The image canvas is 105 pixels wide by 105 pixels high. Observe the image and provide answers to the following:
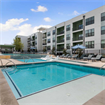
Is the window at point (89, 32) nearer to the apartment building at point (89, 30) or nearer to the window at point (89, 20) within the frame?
the apartment building at point (89, 30)

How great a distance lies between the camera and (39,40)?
37.6 m

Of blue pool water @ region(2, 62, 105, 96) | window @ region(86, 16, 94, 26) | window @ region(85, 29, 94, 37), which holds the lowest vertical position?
blue pool water @ region(2, 62, 105, 96)

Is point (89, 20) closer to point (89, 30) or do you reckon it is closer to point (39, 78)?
point (89, 30)

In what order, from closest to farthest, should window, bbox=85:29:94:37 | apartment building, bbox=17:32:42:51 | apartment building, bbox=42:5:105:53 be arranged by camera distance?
apartment building, bbox=42:5:105:53, window, bbox=85:29:94:37, apartment building, bbox=17:32:42:51

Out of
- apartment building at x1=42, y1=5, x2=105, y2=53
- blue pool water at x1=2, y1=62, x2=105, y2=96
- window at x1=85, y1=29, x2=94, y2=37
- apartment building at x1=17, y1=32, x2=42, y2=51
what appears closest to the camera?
blue pool water at x1=2, y1=62, x2=105, y2=96

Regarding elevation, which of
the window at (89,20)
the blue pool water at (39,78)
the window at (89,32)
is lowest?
the blue pool water at (39,78)

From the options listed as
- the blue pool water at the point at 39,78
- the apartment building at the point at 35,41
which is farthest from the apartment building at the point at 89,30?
the apartment building at the point at 35,41

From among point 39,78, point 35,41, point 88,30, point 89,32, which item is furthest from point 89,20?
point 35,41

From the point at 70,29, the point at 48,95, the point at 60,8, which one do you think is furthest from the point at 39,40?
the point at 48,95

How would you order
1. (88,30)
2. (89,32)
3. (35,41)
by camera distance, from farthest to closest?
1. (35,41)
2. (88,30)
3. (89,32)

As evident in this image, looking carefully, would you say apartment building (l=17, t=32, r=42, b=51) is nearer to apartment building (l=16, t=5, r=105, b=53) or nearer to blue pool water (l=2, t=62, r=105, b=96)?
apartment building (l=16, t=5, r=105, b=53)

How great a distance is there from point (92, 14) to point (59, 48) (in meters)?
13.0

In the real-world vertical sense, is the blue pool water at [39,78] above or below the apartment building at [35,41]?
below

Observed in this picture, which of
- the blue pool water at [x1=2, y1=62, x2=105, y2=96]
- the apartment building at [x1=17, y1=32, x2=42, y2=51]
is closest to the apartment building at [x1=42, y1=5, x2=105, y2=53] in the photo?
the blue pool water at [x1=2, y1=62, x2=105, y2=96]
